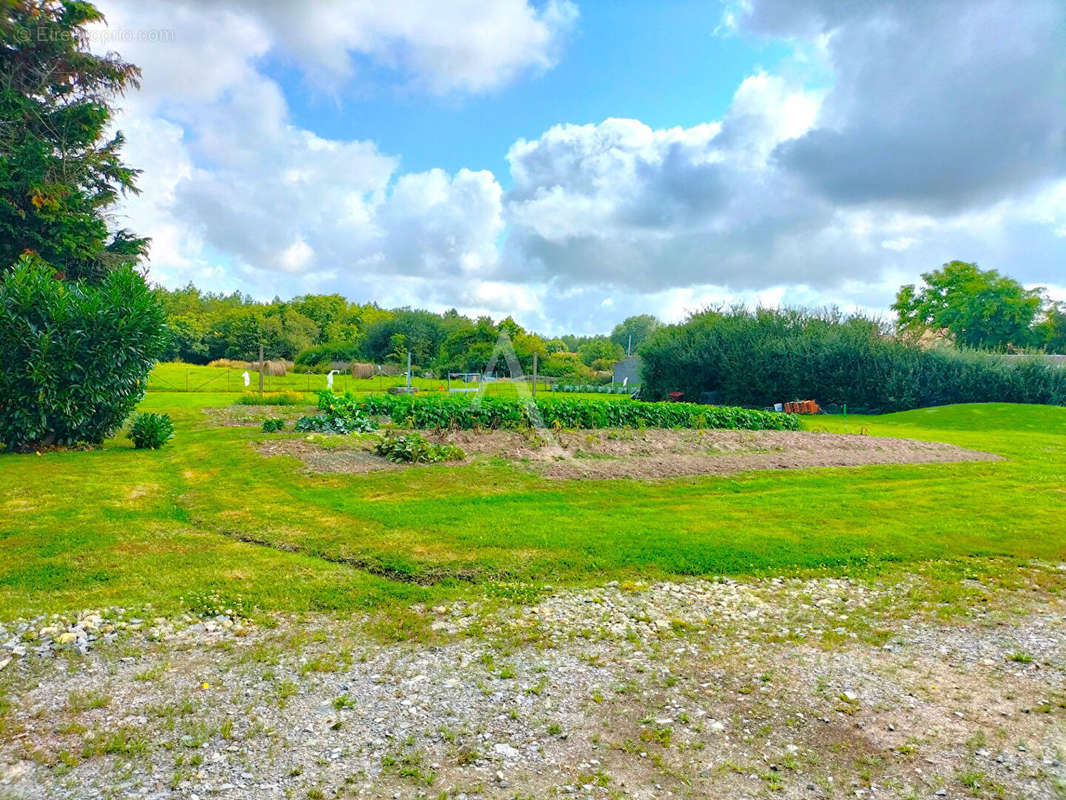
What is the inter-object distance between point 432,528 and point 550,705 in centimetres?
373

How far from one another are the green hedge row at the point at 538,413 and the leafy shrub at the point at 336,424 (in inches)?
12.5

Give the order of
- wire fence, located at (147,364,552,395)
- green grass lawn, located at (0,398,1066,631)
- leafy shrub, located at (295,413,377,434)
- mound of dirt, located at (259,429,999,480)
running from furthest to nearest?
wire fence, located at (147,364,552,395), leafy shrub, located at (295,413,377,434), mound of dirt, located at (259,429,999,480), green grass lawn, located at (0,398,1066,631)

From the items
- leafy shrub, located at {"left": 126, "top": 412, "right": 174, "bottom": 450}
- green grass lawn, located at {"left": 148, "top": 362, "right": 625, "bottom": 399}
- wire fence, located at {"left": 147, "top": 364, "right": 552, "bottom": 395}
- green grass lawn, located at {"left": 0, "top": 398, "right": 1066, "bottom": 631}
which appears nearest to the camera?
green grass lawn, located at {"left": 0, "top": 398, "right": 1066, "bottom": 631}

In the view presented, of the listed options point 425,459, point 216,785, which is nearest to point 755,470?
point 425,459

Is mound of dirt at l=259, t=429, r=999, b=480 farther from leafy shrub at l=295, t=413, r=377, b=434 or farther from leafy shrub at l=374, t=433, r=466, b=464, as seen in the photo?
leafy shrub at l=295, t=413, r=377, b=434

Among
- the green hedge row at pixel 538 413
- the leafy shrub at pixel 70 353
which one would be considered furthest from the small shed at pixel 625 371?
the leafy shrub at pixel 70 353

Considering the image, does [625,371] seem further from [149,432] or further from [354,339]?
[149,432]

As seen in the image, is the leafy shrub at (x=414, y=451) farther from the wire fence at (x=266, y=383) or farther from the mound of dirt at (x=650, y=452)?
the wire fence at (x=266, y=383)

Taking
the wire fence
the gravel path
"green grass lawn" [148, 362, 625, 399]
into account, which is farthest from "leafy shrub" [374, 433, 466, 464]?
"green grass lawn" [148, 362, 625, 399]

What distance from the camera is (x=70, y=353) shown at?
11.4m

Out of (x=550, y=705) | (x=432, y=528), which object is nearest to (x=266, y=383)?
(x=432, y=528)

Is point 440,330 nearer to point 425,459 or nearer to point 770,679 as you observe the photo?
point 425,459

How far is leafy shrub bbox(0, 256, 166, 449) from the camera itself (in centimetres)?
1102

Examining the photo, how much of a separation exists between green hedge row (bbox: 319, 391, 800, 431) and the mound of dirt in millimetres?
465
